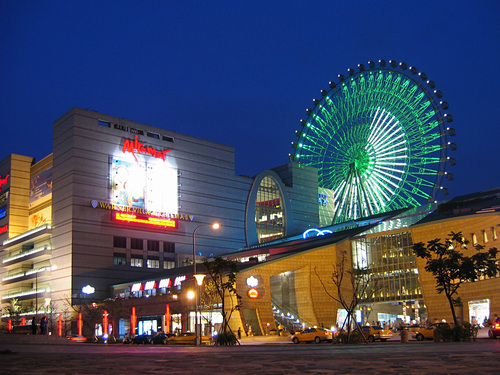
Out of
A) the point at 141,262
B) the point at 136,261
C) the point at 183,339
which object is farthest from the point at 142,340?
the point at 141,262

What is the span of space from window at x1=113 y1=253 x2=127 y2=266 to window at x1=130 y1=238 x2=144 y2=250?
2723 millimetres

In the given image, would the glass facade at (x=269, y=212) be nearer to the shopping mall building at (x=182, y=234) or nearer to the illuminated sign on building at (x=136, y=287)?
the shopping mall building at (x=182, y=234)

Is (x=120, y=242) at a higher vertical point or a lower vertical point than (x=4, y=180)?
lower

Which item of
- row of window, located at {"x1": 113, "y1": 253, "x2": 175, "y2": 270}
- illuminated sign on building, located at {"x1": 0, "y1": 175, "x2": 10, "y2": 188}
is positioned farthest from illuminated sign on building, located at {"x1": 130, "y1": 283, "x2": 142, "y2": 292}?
illuminated sign on building, located at {"x1": 0, "y1": 175, "x2": 10, "y2": 188}

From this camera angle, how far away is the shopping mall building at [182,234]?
72625mm

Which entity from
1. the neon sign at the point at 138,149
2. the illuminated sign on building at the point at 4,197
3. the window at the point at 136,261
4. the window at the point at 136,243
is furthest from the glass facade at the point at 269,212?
the illuminated sign on building at the point at 4,197

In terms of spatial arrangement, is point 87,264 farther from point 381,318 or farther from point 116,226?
point 381,318

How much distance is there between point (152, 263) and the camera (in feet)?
362

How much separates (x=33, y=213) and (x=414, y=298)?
78039 mm

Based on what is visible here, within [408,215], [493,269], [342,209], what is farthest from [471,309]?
[342,209]

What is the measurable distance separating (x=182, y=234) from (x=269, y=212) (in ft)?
79.8

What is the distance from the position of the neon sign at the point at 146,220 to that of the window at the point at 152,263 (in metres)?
6.70

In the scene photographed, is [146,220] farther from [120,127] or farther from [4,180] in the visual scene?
[4,180]

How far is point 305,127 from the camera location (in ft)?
326
